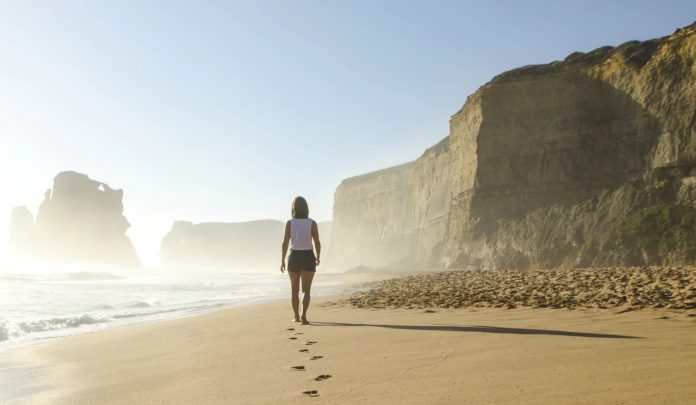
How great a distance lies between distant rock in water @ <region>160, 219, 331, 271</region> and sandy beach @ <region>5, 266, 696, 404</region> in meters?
183

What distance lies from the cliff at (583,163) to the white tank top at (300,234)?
61.7 ft

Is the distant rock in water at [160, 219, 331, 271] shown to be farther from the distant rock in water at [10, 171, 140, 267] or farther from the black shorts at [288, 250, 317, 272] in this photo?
the black shorts at [288, 250, 317, 272]

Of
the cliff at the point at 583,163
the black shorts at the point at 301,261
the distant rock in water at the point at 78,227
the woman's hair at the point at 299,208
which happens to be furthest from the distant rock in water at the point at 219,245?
the black shorts at the point at 301,261

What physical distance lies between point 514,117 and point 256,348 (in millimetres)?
31426

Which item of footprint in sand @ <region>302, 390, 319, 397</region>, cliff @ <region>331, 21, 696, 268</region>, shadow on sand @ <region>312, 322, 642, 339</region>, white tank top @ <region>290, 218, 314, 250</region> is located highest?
cliff @ <region>331, 21, 696, 268</region>

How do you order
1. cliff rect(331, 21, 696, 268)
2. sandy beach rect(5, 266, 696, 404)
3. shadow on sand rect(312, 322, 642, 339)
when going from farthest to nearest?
cliff rect(331, 21, 696, 268) < shadow on sand rect(312, 322, 642, 339) < sandy beach rect(5, 266, 696, 404)

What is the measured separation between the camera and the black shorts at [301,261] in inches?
286

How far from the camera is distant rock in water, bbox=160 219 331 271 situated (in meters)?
191

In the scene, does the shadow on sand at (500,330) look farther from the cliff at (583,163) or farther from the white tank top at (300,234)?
the cliff at (583,163)

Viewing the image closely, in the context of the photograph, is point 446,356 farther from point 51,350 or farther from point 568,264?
point 568,264

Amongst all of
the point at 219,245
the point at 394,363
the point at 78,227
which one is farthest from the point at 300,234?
the point at 219,245

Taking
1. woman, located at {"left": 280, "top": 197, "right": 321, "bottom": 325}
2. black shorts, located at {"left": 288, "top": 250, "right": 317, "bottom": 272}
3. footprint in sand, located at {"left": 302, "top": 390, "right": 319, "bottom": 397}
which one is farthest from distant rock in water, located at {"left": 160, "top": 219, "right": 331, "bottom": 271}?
footprint in sand, located at {"left": 302, "top": 390, "right": 319, "bottom": 397}

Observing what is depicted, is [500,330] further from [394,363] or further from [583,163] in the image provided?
[583,163]

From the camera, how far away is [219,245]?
19388cm
